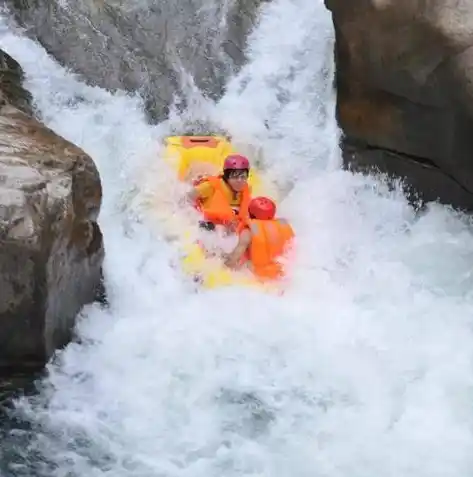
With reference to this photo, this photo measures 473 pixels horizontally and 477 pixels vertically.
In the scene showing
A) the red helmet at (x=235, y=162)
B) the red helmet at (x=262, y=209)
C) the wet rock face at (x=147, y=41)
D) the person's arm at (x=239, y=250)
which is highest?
the wet rock face at (x=147, y=41)

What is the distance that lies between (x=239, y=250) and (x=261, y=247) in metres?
0.13

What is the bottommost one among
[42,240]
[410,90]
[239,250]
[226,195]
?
[239,250]

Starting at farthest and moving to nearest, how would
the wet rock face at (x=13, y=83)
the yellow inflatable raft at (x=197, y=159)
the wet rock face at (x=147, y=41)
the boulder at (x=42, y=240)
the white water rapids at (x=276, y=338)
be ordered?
the wet rock face at (x=147, y=41)
the wet rock face at (x=13, y=83)
the yellow inflatable raft at (x=197, y=159)
the boulder at (x=42, y=240)
the white water rapids at (x=276, y=338)

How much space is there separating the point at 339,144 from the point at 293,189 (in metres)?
0.46

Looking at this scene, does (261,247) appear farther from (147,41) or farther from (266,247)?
(147,41)

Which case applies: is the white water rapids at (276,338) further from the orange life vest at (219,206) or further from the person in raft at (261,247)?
the orange life vest at (219,206)

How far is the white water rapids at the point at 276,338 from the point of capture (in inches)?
149

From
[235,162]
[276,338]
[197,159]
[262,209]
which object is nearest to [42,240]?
[276,338]

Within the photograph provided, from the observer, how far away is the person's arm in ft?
16.9

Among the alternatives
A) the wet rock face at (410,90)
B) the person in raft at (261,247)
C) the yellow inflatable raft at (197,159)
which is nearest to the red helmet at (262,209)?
the person in raft at (261,247)

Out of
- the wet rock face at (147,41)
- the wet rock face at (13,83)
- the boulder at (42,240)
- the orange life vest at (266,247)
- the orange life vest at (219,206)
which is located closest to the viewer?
the boulder at (42,240)

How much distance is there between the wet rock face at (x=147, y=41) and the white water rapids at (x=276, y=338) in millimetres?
179

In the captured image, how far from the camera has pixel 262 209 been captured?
5348 mm

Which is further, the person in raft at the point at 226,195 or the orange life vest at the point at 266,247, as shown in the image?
the person in raft at the point at 226,195
